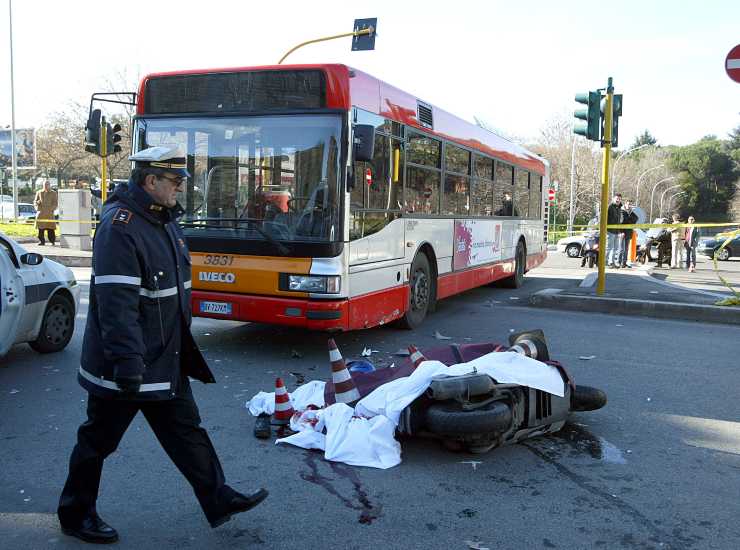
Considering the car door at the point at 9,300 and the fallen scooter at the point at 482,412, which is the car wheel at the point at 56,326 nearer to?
the car door at the point at 9,300

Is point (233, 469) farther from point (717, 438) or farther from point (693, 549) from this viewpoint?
point (717, 438)

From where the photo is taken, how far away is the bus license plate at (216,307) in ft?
24.4

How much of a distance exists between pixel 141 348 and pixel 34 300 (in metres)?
4.45

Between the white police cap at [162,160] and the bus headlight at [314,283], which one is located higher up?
the white police cap at [162,160]

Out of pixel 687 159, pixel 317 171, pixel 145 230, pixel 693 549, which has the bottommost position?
pixel 693 549

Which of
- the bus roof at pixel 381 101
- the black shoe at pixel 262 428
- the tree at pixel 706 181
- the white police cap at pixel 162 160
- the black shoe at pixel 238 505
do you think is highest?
the tree at pixel 706 181

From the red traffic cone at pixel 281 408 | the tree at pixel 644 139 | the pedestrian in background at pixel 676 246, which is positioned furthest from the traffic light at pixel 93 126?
the tree at pixel 644 139

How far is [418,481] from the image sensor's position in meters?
4.27

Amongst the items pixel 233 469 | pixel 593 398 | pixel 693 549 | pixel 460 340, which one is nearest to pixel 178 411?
pixel 233 469

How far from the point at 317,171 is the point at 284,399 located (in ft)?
9.05

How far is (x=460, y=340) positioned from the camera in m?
9.01

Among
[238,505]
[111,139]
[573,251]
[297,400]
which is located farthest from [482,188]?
[573,251]

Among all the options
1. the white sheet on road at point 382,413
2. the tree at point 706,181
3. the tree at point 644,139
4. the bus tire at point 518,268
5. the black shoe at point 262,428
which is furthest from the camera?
the tree at point 644,139

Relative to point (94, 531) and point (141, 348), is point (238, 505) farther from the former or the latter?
point (141, 348)
